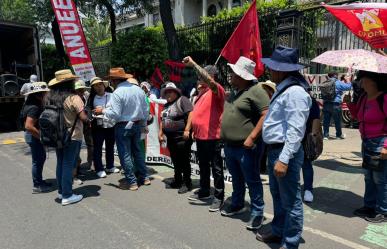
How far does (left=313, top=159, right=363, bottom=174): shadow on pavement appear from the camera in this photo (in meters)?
6.20

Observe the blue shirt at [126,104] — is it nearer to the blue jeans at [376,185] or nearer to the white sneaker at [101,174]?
the white sneaker at [101,174]

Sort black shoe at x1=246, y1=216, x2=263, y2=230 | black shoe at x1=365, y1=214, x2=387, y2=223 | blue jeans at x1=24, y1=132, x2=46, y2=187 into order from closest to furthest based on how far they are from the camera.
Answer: black shoe at x1=246, y1=216, x2=263, y2=230 < black shoe at x1=365, y1=214, x2=387, y2=223 < blue jeans at x1=24, y1=132, x2=46, y2=187

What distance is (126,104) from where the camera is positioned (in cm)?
520

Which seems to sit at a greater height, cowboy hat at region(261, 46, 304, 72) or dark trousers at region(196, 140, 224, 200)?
cowboy hat at region(261, 46, 304, 72)

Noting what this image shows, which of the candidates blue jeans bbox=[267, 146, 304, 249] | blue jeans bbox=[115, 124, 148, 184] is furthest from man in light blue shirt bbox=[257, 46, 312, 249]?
blue jeans bbox=[115, 124, 148, 184]

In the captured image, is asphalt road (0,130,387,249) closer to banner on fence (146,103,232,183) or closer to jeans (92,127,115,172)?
jeans (92,127,115,172)

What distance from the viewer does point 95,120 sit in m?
6.17

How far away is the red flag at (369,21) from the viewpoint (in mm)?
4984

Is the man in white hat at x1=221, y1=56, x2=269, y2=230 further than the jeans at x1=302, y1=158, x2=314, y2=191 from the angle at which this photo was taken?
No

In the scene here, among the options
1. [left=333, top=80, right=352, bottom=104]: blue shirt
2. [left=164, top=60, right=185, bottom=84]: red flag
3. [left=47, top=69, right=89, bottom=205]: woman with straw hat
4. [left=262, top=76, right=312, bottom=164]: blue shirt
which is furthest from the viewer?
[left=333, top=80, right=352, bottom=104]: blue shirt

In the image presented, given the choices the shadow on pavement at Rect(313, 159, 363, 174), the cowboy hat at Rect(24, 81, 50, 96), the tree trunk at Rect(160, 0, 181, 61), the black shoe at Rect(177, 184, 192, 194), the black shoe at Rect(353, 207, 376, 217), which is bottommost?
the shadow on pavement at Rect(313, 159, 363, 174)

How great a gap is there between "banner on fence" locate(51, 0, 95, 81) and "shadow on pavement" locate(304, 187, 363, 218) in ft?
18.7

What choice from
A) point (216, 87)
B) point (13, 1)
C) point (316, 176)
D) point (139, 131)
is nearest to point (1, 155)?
point (139, 131)

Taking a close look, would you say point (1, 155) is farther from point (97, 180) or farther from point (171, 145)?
point (171, 145)
